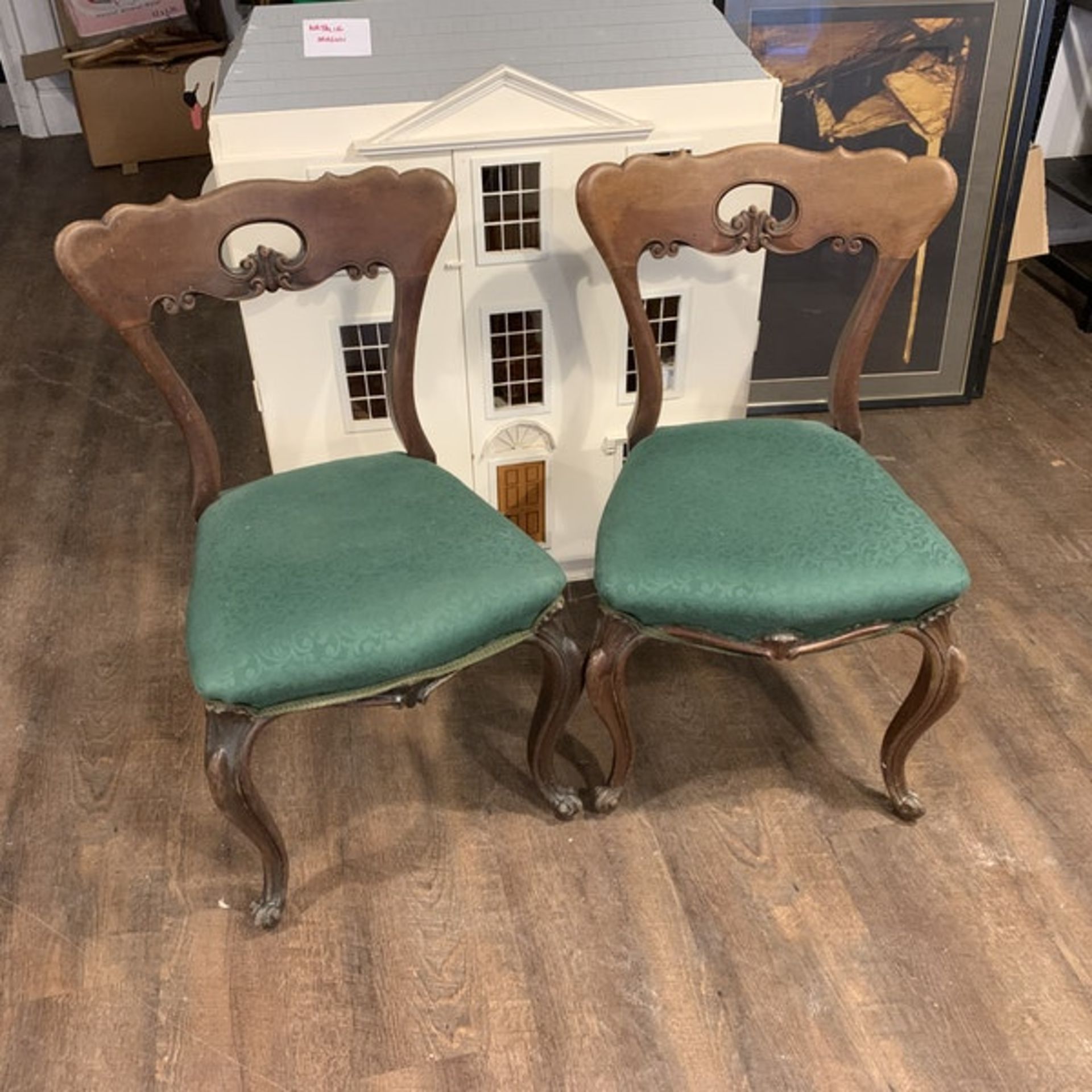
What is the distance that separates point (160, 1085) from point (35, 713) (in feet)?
2.44

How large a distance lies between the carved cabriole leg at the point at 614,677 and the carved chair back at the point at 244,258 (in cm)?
49

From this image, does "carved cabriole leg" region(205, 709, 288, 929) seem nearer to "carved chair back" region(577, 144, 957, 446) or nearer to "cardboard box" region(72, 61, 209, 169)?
"carved chair back" region(577, 144, 957, 446)

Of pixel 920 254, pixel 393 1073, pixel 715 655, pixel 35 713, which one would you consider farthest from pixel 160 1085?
pixel 920 254

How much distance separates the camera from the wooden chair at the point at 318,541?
53.2 inches

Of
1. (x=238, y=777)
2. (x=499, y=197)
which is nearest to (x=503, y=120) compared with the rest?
(x=499, y=197)

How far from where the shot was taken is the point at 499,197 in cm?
172

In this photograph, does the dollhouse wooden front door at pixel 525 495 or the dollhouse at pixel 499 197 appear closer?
the dollhouse at pixel 499 197

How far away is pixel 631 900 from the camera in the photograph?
1.59 meters

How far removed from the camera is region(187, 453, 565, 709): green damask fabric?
4.38ft

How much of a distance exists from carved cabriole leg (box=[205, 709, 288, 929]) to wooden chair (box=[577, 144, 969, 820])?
455 millimetres

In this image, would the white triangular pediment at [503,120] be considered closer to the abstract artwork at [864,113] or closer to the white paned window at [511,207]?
the white paned window at [511,207]

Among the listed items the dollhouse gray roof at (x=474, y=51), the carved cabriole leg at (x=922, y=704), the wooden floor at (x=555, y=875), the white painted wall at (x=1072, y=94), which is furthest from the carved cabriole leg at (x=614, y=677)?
the white painted wall at (x=1072, y=94)

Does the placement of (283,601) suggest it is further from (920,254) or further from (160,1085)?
(920,254)

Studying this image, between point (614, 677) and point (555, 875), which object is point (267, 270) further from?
point (555, 875)
